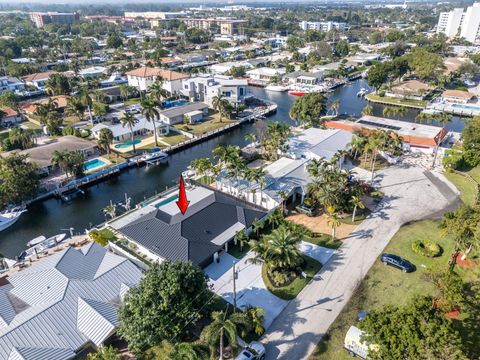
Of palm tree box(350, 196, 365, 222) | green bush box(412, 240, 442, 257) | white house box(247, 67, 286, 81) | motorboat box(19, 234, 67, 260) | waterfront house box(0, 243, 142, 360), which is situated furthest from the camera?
white house box(247, 67, 286, 81)

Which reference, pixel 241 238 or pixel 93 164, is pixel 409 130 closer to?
pixel 241 238

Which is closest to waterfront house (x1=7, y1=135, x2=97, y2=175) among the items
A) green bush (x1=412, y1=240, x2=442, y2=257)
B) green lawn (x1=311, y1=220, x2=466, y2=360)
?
green lawn (x1=311, y1=220, x2=466, y2=360)

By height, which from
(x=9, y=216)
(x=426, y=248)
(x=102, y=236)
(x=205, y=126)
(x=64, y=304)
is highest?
(x=64, y=304)

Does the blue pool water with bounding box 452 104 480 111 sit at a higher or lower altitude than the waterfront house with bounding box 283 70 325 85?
lower

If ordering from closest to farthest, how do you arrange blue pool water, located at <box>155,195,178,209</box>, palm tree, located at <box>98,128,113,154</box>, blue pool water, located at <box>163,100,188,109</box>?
blue pool water, located at <box>155,195,178,209</box>, palm tree, located at <box>98,128,113,154</box>, blue pool water, located at <box>163,100,188,109</box>

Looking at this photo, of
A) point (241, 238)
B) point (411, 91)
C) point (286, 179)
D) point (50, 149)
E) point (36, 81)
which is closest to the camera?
point (241, 238)

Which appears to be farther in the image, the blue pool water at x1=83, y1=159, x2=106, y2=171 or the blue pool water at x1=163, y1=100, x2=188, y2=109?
the blue pool water at x1=163, y1=100, x2=188, y2=109

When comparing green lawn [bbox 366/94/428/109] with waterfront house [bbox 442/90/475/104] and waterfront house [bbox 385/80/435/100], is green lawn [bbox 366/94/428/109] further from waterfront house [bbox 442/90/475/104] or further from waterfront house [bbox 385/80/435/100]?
waterfront house [bbox 442/90/475/104]

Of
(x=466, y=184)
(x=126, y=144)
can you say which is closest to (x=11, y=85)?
(x=126, y=144)
